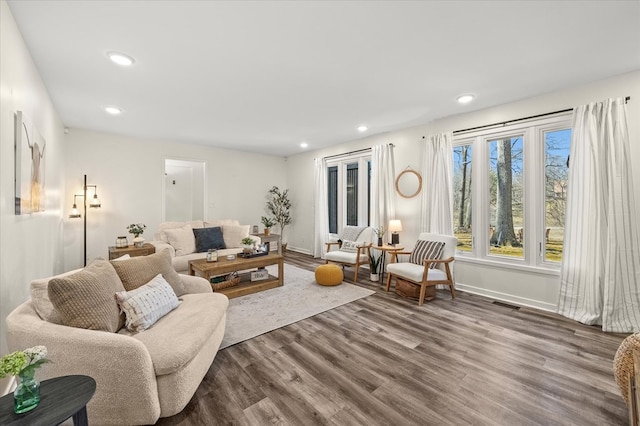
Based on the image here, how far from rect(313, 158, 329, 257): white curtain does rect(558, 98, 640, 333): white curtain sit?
13.5 feet

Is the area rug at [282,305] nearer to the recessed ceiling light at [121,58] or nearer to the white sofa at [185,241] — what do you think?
the white sofa at [185,241]

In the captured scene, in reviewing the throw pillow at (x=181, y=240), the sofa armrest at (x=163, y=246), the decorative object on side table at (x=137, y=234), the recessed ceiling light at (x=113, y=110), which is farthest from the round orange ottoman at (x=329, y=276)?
the recessed ceiling light at (x=113, y=110)

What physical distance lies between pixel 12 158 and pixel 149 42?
4.29 feet

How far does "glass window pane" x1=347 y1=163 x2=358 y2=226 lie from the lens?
572cm

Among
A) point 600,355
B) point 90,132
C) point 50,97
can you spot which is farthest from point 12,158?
point 600,355

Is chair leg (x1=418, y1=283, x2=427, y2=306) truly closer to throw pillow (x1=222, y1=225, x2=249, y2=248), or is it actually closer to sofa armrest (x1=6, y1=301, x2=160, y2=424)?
sofa armrest (x1=6, y1=301, x2=160, y2=424)

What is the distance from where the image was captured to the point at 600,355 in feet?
7.35

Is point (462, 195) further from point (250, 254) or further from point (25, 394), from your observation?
point (25, 394)

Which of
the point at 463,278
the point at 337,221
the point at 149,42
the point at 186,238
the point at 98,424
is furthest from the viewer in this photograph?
the point at 337,221

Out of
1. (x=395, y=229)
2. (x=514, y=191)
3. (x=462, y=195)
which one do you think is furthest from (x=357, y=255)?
(x=514, y=191)

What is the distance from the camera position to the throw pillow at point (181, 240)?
4.42 meters

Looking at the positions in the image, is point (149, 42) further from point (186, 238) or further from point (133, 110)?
point (186, 238)

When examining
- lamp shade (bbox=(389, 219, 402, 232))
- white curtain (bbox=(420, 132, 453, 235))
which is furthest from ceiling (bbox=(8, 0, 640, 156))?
lamp shade (bbox=(389, 219, 402, 232))

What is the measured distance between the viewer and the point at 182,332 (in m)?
1.73
